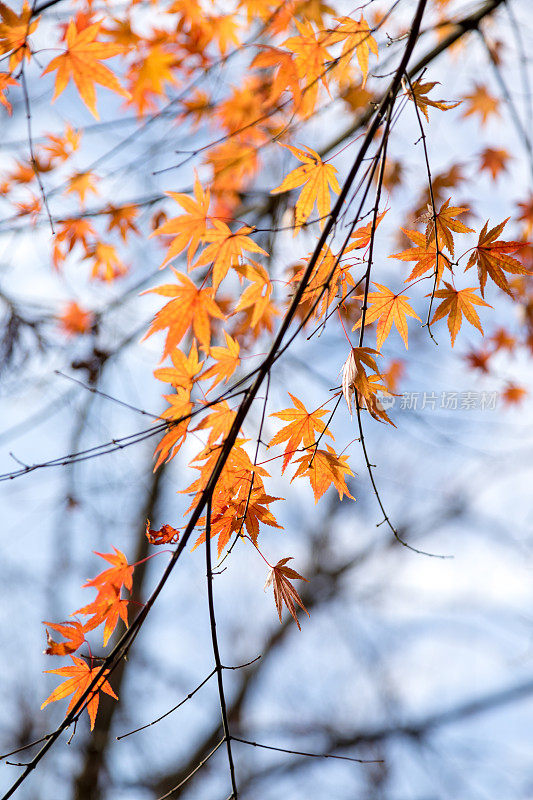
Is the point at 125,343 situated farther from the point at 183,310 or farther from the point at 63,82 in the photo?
the point at 183,310

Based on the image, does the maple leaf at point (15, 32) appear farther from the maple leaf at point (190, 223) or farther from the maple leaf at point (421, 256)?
the maple leaf at point (421, 256)

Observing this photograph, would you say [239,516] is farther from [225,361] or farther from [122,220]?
[122,220]

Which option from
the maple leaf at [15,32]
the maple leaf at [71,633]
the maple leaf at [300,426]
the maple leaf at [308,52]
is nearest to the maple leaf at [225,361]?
the maple leaf at [300,426]

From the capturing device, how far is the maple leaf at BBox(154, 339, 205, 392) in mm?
1072

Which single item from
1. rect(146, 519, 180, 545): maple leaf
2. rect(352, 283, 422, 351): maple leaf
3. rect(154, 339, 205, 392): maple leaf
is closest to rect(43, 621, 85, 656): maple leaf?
rect(146, 519, 180, 545): maple leaf

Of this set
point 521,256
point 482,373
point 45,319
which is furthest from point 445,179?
point 45,319

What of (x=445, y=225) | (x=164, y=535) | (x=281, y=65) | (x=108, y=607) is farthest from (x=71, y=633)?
(x=281, y=65)

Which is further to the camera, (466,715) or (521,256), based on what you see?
(466,715)

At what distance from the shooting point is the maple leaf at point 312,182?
3.72ft

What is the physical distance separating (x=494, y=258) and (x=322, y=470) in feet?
1.80

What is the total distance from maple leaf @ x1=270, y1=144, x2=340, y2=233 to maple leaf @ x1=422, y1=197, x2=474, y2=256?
20 centimetres

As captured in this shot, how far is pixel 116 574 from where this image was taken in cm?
109

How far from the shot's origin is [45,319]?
310 cm

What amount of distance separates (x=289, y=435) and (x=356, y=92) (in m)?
1.97
